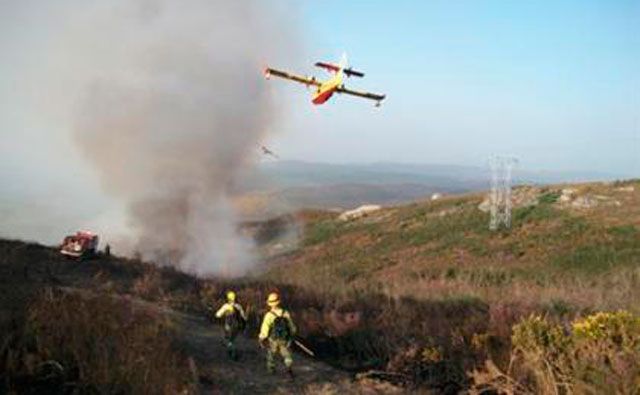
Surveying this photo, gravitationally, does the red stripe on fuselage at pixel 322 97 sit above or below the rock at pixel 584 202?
above

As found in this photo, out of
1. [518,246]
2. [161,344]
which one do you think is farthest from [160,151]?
[161,344]

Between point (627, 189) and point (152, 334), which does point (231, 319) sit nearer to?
point (152, 334)

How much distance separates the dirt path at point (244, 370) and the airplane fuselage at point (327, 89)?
16.2 metres

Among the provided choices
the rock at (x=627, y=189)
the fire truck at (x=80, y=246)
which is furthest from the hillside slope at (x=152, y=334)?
the rock at (x=627, y=189)

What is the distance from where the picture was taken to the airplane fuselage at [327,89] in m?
32.9

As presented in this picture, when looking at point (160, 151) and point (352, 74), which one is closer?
point (352, 74)

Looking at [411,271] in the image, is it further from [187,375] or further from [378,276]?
[187,375]

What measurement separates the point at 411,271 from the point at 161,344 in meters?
33.0

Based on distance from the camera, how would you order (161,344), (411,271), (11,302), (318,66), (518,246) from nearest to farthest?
1. (11,302)
2. (161,344)
3. (318,66)
4. (411,271)
5. (518,246)

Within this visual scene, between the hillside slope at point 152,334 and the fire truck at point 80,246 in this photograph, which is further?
the fire truck at point 80,246

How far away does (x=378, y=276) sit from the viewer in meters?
46.8

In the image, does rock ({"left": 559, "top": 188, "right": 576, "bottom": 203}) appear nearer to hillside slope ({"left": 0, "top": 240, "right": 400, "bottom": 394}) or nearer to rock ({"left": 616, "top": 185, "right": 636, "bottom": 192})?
rock ({"left": 616, "top": 185, "right": 636, "bottom": 192})

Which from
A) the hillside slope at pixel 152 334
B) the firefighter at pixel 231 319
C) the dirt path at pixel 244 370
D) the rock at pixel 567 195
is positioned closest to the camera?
the hillside slope at pixel 152 334

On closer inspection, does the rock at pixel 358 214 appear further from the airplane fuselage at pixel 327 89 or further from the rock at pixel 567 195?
the airplane fuselage at pixel 327 89
